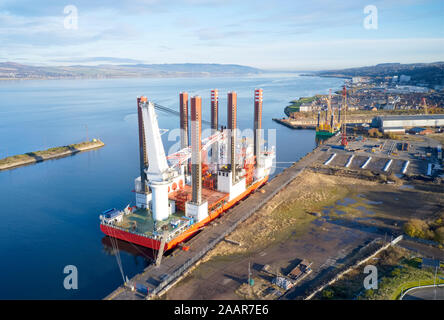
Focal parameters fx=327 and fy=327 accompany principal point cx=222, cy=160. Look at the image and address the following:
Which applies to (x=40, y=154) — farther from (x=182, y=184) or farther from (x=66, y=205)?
(x=182, y=184)

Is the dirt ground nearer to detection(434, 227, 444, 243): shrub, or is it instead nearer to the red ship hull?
detection(434, 227, 444, 243): shrub

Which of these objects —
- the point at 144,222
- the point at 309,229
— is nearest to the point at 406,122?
the point at 309,229

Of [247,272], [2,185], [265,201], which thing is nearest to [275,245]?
[247,272]

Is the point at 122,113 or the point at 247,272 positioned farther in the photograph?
the point at 122,113

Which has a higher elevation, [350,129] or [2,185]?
[350,129]

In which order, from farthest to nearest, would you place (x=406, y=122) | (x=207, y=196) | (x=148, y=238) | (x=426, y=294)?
(x=406, y=122) → (x=207, y=196) → (x=148, y=238) → (x=426, y=294)

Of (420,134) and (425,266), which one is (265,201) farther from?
(420,134)

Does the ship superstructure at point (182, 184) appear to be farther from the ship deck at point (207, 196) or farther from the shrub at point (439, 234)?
the shrub at point (439, 234)
